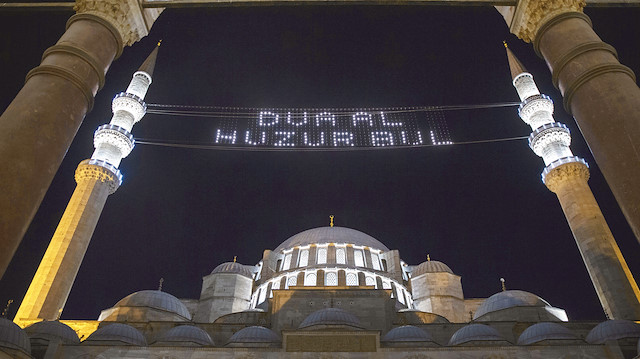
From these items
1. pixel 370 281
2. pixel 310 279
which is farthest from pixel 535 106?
pixel 310 279

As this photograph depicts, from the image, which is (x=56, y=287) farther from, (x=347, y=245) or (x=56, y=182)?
(x=347, y=245)

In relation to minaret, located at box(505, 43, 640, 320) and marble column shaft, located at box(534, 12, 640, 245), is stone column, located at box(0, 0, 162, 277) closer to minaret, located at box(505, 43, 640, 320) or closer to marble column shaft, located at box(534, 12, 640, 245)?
marble column shaft, located at box(534, 12, 640, 245)

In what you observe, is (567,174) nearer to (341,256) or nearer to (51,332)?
(341,256)

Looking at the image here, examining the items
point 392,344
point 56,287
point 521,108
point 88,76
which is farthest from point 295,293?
point 521,108

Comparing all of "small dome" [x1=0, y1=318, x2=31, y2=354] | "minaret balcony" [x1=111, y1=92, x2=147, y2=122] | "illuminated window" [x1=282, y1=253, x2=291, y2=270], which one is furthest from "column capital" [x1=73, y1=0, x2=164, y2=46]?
"illuminated window" [x1=282, y1=253, x2=291, y2=270]

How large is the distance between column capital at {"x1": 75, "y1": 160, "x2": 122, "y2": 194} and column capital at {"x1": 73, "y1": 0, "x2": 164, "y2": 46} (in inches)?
573

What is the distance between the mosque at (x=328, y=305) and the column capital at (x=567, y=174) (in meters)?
0.05

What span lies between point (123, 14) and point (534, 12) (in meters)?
6.70

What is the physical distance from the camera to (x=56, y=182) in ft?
86.7

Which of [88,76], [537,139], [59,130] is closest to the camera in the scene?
[59,130]

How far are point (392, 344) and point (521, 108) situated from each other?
1617 cm

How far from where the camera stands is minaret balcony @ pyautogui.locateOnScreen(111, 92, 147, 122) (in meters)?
24.6

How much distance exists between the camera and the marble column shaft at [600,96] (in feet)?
17.2

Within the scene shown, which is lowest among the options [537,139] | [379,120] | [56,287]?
[56,287]
